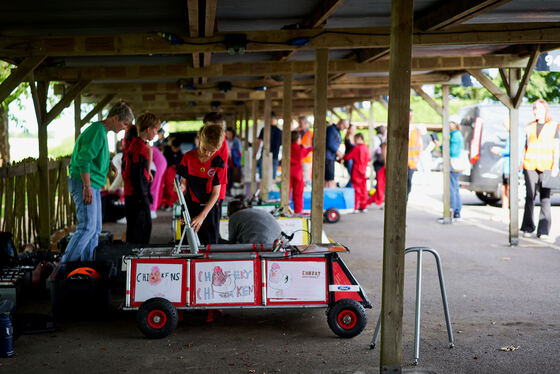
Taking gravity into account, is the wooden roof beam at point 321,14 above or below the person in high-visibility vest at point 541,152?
above

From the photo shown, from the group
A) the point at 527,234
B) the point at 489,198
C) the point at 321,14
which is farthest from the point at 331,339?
the point at 489,198

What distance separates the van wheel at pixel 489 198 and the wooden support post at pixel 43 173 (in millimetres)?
10825

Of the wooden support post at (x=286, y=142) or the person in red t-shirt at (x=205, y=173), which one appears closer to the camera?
the person in red t-shirt at (x=205, y=173)

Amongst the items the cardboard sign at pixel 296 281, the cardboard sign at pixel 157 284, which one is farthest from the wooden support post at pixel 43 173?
the cardboard sign at pixel 296 281

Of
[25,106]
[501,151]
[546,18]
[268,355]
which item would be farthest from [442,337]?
[25,106]

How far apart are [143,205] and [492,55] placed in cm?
627

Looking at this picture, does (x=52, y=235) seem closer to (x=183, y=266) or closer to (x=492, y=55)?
(x=183, y=266)

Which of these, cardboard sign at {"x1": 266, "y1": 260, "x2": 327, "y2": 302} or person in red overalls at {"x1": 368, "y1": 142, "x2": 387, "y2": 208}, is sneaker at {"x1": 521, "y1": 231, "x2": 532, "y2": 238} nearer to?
person in red overalls at {"x1": 368, "y1": 142, "x2": 387, "y2": 208}

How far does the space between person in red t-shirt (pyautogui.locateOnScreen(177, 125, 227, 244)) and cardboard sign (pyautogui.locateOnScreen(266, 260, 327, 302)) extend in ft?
3.48

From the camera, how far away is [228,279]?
588 centimetres

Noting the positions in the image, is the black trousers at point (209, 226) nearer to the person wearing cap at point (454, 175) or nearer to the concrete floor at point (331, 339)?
the concrete floor at point (331, 339)

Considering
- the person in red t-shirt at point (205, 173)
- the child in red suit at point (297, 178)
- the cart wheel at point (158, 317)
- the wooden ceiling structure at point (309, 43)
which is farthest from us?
the child in red suit at point (297, 178)

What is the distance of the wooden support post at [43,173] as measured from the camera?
34.9 feet

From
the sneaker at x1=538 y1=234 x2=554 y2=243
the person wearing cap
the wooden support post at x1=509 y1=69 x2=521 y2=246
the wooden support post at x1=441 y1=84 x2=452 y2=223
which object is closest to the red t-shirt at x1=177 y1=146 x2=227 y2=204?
the wooden support post at x1=509 y1=69 x2=521 y2=246
